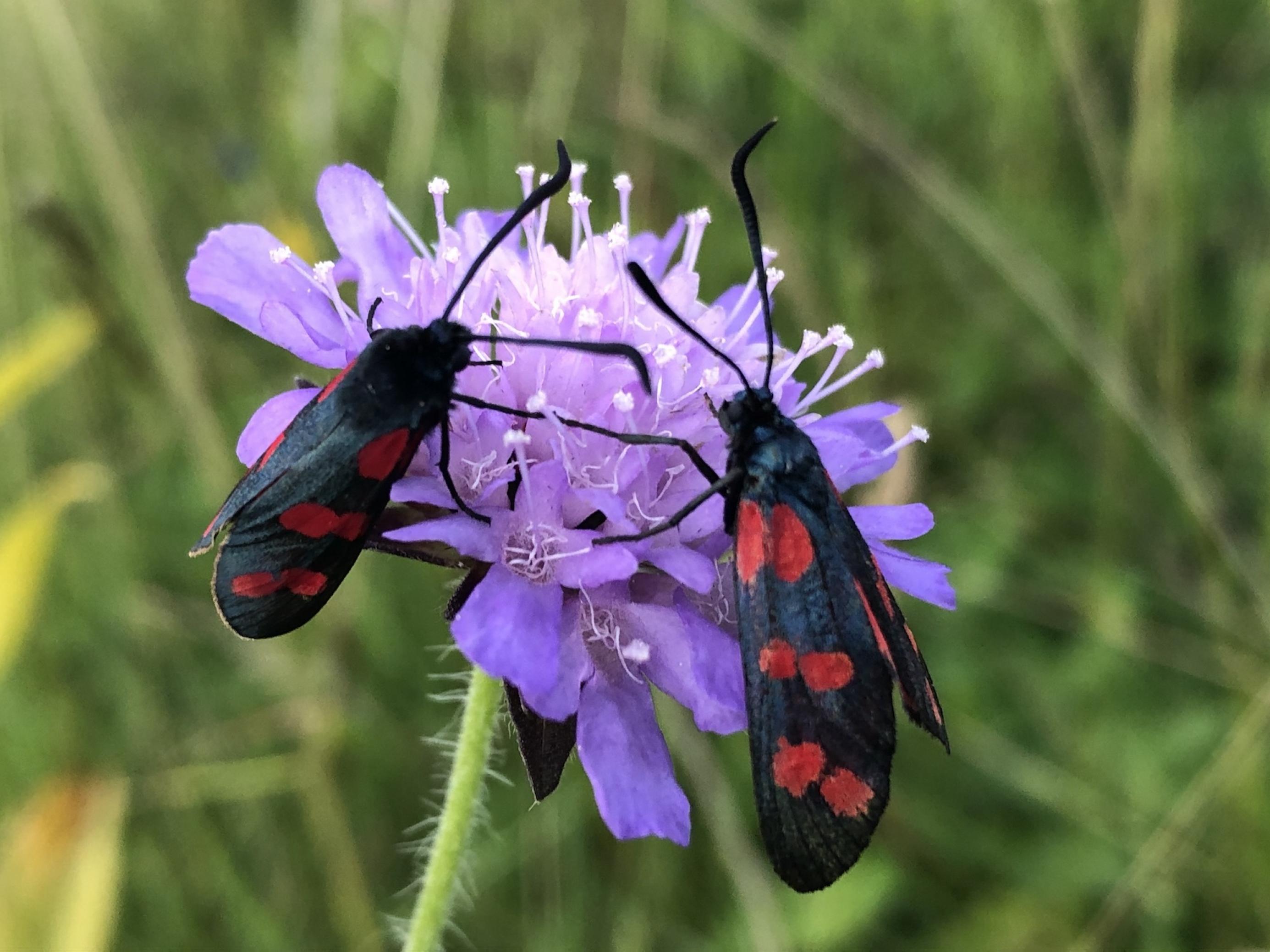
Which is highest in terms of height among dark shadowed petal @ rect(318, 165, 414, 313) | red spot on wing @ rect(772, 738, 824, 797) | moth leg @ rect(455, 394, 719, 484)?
dark shadowed petal @ rect(318, 165, 414, 313)

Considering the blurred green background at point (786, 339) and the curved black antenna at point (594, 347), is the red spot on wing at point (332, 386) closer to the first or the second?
the curved black antenna at point (594, 347)

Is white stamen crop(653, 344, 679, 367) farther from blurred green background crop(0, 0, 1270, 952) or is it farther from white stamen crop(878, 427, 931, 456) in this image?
blurred green background crop(0, 0, 1270, 952)

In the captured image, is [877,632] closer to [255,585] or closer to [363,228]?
[255,585]

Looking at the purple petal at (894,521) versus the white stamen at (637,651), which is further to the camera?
the purple petal at (894,521)

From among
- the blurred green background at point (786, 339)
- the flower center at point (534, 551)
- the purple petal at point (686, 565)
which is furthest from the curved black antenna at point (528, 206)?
the blurred green background at point (786, 339)

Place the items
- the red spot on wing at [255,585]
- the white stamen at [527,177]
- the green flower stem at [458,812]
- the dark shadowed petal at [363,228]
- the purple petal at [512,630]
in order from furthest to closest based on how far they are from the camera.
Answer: the white stamen at [527,177] < the dark shadowed petal at [363,228] < the green flower stem at [458,812] < the red spot on wing at [255,585] < the purple petal at [512,630]

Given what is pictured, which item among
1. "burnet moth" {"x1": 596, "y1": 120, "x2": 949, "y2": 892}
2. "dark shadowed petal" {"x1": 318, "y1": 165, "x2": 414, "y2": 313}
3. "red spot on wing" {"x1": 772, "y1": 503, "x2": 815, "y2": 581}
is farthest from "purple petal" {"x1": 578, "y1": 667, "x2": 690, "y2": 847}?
"dark shadowed petal" {"x1": 318, "y1": 165, "x2": 414, "y2": 313}
